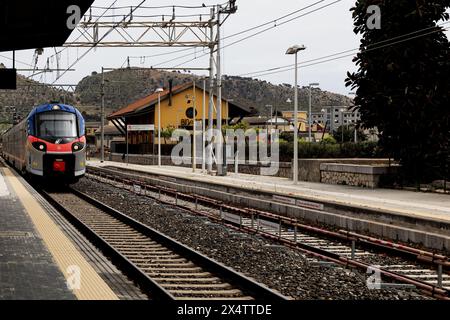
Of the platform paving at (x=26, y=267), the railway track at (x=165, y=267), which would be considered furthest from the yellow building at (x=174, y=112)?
the platform paving at (x=26, y=267)

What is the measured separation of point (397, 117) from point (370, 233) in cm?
1091

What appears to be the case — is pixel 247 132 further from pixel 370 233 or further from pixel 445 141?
pixel 370 233

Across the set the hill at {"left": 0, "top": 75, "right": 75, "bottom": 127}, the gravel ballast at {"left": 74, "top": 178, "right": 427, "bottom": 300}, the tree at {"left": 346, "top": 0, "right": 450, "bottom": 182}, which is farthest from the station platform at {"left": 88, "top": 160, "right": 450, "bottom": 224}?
the hill at {"left": 0, "top": 75, "right": 75, "bottom": 127}

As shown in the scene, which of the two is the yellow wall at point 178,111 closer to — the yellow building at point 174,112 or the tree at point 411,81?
the yellow building at point 174,112

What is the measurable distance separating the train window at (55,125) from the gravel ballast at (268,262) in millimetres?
7676

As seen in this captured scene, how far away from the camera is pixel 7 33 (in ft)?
55.8

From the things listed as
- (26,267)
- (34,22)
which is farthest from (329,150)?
(26,267)

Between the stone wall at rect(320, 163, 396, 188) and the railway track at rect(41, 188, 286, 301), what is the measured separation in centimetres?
1136

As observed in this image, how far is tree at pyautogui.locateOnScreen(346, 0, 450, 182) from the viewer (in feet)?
82.9

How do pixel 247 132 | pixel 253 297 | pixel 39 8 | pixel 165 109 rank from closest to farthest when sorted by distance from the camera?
pixel 253 297 < pixel 39 8 < pixel 247 132 < pixel 165 109

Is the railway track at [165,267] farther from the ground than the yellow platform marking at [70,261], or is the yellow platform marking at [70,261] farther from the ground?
the yellow platform marking at [70,261]

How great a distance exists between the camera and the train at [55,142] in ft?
88.0

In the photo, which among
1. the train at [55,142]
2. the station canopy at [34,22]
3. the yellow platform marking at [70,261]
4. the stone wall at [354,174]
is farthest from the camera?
the train at [55,142]
